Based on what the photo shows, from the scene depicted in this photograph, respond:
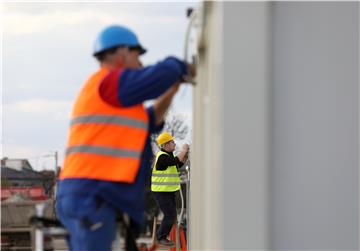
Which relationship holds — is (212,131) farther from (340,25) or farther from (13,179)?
(13,179)

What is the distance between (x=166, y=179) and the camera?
12.3 meters

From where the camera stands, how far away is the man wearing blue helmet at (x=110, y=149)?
4371 mm

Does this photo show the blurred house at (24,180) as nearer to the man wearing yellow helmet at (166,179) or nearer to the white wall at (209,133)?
the man wearing yellow helmet at (166,179)

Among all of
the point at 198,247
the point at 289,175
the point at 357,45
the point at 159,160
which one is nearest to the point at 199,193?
the point at 198,247

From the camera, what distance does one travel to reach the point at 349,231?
405 cm

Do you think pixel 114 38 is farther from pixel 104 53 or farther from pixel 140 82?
pixel 140 82

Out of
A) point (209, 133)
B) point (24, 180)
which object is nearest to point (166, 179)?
point (24, 180)

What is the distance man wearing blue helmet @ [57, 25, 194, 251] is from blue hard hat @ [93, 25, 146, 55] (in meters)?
0.16

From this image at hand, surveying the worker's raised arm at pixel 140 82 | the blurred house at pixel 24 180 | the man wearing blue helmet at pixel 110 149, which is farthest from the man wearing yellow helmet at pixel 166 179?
the worker's raised arm at pixel 140 82

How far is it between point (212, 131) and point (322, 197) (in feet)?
2.39

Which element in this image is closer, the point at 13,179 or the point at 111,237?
the point at 111,237

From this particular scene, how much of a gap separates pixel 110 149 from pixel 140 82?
1.46 feet

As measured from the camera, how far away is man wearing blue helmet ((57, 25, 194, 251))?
4371mm

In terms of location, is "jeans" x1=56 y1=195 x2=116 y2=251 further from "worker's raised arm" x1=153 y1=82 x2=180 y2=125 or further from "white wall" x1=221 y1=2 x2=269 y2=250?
"white wall" x1=221 y1=2 x2=269 y2=250
